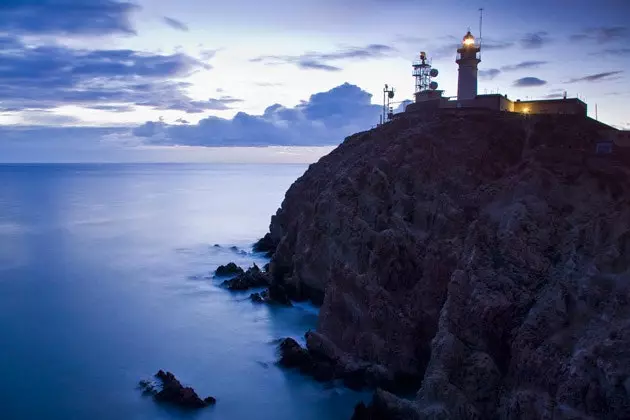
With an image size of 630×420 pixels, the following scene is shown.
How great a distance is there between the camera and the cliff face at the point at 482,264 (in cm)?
1802

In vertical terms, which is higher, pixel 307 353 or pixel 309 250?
pixel 309 250

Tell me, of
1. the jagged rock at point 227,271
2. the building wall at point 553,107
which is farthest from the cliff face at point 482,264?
the jagged rock at point 227,271

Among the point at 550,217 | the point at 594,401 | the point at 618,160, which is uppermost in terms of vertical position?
the point at 618,160

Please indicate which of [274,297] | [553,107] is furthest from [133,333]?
[553,107]

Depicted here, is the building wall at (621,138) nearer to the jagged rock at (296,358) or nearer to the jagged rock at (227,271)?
the jagged rock at (296,358)

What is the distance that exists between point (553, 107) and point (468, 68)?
713cm

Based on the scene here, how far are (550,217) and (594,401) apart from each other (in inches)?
388

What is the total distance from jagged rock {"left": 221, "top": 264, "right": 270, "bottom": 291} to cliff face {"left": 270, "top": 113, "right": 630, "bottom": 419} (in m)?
6.70

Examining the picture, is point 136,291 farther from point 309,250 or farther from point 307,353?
point 307,353

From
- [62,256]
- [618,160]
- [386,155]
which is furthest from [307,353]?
[62,256]

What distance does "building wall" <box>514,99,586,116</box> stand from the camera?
34.8m

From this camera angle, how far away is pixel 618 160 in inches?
1030

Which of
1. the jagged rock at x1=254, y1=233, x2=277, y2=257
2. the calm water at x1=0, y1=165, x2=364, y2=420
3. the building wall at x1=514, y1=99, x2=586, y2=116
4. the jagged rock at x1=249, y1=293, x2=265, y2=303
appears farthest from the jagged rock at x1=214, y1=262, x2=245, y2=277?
the building wall at x1=514, y1=99, x2=586, y2=116

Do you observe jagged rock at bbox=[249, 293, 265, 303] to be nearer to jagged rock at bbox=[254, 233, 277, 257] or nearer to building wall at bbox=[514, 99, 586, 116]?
jagged rock at bbox=[254, 233, 277, 257]
